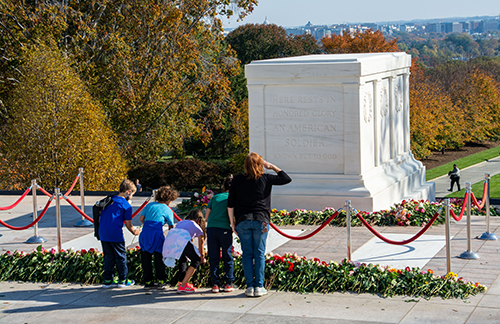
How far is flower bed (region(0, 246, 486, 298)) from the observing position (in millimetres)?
7422

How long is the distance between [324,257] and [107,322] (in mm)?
3494

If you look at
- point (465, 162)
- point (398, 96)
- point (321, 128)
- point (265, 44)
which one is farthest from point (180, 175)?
point (265, 44)

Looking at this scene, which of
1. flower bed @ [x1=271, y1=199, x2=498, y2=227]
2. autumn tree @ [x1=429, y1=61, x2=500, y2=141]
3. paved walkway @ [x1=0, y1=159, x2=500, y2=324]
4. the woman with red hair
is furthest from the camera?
autumn tree @ [x1=429, y1=61, x2=500, y2=141]

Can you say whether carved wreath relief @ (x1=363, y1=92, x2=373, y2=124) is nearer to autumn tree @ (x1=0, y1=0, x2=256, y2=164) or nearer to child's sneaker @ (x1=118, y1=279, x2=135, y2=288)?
child's sneaker @ (x1=118, y1=279, x2=135, y2=288)

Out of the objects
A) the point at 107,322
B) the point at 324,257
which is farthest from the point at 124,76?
the point at 107,322

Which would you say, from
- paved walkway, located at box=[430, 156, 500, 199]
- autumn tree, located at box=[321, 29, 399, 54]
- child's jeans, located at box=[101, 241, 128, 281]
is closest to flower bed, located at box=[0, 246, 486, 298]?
child's jeans, located at box=[101, 241, 128, 281]

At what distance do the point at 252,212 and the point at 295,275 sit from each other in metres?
1.13

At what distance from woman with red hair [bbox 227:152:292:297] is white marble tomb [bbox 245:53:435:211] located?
4.77m

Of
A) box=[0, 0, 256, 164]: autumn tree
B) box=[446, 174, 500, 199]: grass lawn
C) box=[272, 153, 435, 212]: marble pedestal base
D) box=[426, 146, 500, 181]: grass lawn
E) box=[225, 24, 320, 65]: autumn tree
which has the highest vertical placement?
box=[225, 24, 320, 65]: autumn tree

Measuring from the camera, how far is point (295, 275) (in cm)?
793

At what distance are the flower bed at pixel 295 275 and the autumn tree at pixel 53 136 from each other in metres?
11.1

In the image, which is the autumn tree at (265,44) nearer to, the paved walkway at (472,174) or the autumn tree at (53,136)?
the paved walkway at (472,174)

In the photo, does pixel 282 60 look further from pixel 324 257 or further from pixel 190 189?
pixel 190 189

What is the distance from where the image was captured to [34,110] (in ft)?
65.9
